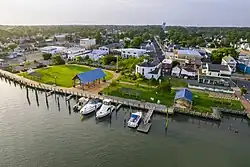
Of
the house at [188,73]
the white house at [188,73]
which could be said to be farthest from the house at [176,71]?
the white house at [188,73]

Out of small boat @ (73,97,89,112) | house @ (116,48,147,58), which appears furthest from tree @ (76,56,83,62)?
small boat @ (73,97,89,112)

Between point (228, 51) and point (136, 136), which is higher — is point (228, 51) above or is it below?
above

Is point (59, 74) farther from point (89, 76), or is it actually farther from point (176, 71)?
point (176, 71)

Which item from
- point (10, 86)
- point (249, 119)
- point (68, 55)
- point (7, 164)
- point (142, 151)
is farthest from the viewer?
point (68, 55)

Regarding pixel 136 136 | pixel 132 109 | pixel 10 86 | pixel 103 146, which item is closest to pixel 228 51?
pixel 132 109

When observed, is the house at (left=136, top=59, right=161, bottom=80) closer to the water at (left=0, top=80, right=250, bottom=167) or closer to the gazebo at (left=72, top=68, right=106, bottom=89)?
the gazebo at (left=72, top=68, right=106, bottom=89)

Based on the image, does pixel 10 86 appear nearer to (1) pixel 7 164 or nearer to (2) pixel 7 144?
(2) pixel 7 144

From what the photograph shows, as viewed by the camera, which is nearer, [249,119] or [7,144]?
→ [7,144]
